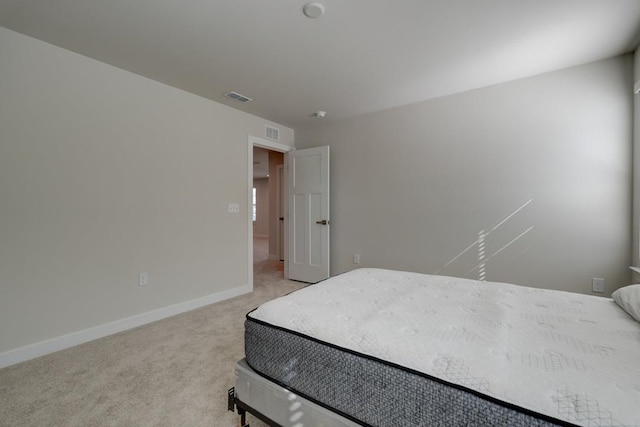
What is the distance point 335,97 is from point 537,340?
2970mm

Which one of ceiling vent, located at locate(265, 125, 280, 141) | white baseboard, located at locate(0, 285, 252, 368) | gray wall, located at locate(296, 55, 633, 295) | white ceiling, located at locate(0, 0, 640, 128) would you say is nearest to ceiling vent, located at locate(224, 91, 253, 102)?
white ceiling, located at locate(0, 0, 640, 128)

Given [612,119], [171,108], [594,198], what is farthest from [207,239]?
[612,119]

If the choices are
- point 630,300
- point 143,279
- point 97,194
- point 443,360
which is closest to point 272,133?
point 97,194

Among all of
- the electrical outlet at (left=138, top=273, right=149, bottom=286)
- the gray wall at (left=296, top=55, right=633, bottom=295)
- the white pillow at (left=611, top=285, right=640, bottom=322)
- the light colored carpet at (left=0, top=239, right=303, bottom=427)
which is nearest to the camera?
the white pillow at (left=611, top=285, right=640, bottom=322)

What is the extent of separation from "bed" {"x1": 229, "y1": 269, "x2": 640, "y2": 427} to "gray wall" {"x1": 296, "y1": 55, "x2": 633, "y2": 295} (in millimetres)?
1461

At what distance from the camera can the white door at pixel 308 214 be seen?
4.05 metres

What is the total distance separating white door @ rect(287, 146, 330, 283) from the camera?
4047 millimetres

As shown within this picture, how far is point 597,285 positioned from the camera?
251cm

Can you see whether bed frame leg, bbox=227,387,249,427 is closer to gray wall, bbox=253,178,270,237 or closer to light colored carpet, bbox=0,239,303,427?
light colored carpet, bbox=0,239,303,427

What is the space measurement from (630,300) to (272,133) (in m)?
3.96

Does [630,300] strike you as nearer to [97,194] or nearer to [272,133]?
[97,194]

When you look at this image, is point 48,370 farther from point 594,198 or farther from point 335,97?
point 594,198

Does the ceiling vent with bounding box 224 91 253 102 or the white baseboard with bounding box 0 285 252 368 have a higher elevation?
the ceiling vent with bounding box 224 91 253 102

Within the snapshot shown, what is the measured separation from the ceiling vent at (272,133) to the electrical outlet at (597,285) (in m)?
4.07
